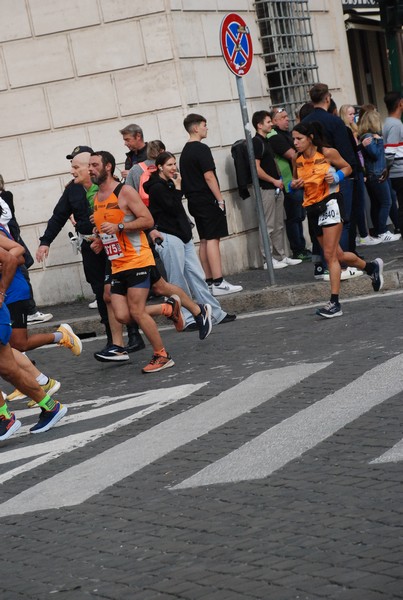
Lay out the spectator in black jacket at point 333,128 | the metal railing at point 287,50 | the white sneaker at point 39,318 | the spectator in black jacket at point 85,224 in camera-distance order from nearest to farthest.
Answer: the spectator in black jacket at point 85,224, the spectator in black jacket at point 333,128, the white sneaker at point 39,318, the metal railing at point 287,50

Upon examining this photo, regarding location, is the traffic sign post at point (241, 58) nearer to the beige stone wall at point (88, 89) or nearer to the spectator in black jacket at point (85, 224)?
the beige stone wall at point (88, 89)

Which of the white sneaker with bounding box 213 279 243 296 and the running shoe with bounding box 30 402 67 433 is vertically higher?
the running shoe with bounding box 30 402 67 433

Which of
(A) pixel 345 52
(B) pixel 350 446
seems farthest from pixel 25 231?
(B) pixel 350 446

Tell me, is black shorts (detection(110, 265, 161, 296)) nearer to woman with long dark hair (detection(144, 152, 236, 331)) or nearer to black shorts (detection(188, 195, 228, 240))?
woman with long dark hair (detection(144, 152, 236, 331))

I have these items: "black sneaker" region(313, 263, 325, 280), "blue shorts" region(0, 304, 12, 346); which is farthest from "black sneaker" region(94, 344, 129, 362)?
"black sneaker" region(313, 263, 325, 280)

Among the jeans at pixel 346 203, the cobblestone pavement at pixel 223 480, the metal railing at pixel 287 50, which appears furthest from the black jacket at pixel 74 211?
the metal railing at pixel 287 50

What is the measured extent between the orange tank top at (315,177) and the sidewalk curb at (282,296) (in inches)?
65.3

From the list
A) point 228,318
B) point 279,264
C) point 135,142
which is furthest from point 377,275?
point 279,264

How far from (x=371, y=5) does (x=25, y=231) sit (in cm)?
956

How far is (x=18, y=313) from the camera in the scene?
10.6 m

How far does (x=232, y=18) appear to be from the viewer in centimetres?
1428

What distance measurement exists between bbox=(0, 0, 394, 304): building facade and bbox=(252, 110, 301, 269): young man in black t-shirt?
48 centimetres

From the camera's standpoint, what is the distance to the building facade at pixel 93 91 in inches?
632

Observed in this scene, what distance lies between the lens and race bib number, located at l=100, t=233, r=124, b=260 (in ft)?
35.7
